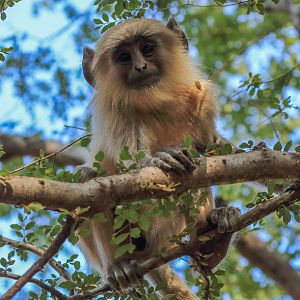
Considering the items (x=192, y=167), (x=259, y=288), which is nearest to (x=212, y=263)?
(x=192, y=167)

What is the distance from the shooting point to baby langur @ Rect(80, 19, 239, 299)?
5613 millimetres

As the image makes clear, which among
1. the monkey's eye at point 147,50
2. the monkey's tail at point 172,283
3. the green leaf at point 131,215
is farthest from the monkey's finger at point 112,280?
the monkey's eye at point 147,50

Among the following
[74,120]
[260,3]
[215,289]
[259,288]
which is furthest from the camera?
[259,288]

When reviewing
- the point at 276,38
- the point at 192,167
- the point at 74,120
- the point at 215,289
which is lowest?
the point at 215,289

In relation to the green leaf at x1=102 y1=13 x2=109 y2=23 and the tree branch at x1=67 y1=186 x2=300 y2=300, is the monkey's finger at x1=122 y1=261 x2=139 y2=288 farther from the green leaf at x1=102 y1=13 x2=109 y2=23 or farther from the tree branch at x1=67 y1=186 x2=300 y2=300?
the green leaf at x1=102 y1=13 x2=109 y2=23

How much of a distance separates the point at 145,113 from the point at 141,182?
2.15 meters

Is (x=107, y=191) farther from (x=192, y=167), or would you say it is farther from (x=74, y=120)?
(x=74, y=120)

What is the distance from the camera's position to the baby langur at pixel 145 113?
18.4 feet

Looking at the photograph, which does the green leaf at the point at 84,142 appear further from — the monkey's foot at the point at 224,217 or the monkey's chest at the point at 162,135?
the monkey's foot at the point at 224,217

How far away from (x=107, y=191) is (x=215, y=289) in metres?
1.43

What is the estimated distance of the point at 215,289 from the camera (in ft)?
15.3

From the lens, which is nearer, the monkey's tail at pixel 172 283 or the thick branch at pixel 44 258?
the thick branch at pixel 44 258

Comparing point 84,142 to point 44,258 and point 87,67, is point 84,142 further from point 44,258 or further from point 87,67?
point 44,258

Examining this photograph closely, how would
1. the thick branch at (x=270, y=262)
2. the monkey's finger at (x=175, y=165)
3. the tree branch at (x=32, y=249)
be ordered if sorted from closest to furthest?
1. the monkey's finger at (x=175, y=165)
2. the tree branch at (x=32, y=249)
3. the thick branch at (x=270, y=262)
